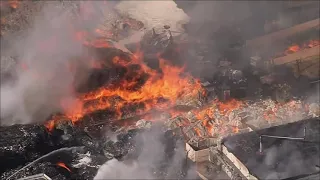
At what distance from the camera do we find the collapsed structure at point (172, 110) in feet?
61.6

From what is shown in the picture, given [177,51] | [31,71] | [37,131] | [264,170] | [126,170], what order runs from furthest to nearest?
[177,51]
[31,71]
[37,131]
[126,170]
[264,170]

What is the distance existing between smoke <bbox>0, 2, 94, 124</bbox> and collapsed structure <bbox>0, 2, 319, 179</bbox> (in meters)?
0.85

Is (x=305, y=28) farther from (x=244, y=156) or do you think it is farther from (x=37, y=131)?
(x=37, y=131)

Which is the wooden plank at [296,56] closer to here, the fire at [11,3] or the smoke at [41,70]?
the smoke at [41,70]

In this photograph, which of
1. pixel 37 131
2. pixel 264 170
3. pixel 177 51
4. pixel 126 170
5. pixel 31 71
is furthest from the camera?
pixel 177 51

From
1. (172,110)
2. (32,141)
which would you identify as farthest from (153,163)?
(32,141)

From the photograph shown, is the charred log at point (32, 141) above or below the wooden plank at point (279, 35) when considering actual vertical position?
below

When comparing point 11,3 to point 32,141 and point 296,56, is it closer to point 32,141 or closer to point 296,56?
point 32,141

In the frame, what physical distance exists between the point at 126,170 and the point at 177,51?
9.85 m

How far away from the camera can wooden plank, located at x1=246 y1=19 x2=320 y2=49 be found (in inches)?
1061

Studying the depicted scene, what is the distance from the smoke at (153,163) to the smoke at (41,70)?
4692mm

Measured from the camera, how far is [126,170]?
18.5 meters

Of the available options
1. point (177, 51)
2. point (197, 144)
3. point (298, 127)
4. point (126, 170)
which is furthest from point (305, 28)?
point (126, 170)

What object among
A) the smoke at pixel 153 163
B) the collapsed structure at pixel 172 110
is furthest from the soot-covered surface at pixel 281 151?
the smoke at pixel 153 163
